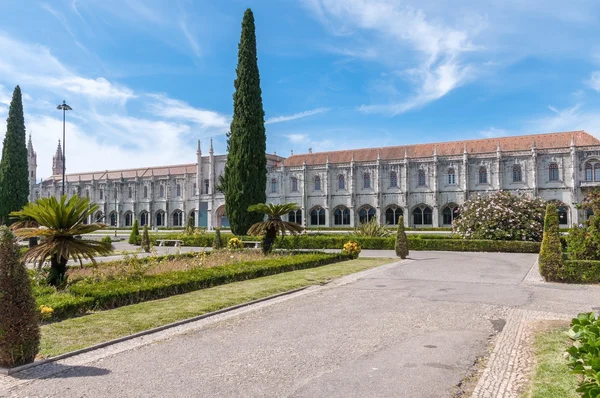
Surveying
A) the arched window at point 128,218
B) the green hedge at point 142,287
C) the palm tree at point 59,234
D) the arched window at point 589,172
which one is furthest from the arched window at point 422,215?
the arched window at point 128,218

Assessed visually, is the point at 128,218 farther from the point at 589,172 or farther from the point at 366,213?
the point at 589,172

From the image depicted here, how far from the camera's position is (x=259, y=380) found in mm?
5844

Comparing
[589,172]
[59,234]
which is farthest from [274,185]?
[59,234]

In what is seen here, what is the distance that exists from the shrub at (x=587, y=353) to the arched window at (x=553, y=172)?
42.9 m

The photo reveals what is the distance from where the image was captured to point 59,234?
11.5 meters

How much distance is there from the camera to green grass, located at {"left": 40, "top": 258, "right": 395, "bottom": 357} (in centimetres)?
766

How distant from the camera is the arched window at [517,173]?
4416cm

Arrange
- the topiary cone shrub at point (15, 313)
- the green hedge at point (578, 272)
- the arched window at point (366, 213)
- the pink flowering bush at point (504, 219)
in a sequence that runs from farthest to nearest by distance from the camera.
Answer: the arched window at point (366, 213)
the pink flowering bush at point (504, 219)
the green hedge at point (578, 272)
the topiary cone shrub at point (15, 313)

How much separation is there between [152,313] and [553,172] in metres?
43.8

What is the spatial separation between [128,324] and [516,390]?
6934mm

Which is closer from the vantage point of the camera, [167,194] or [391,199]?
[391,199]

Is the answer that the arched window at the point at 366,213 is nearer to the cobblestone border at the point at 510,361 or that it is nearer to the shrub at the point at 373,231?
the shrub at the point at 373,231

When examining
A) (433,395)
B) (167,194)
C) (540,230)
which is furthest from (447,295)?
(167,194)

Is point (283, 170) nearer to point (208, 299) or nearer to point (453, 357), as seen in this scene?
point (208, 299)
